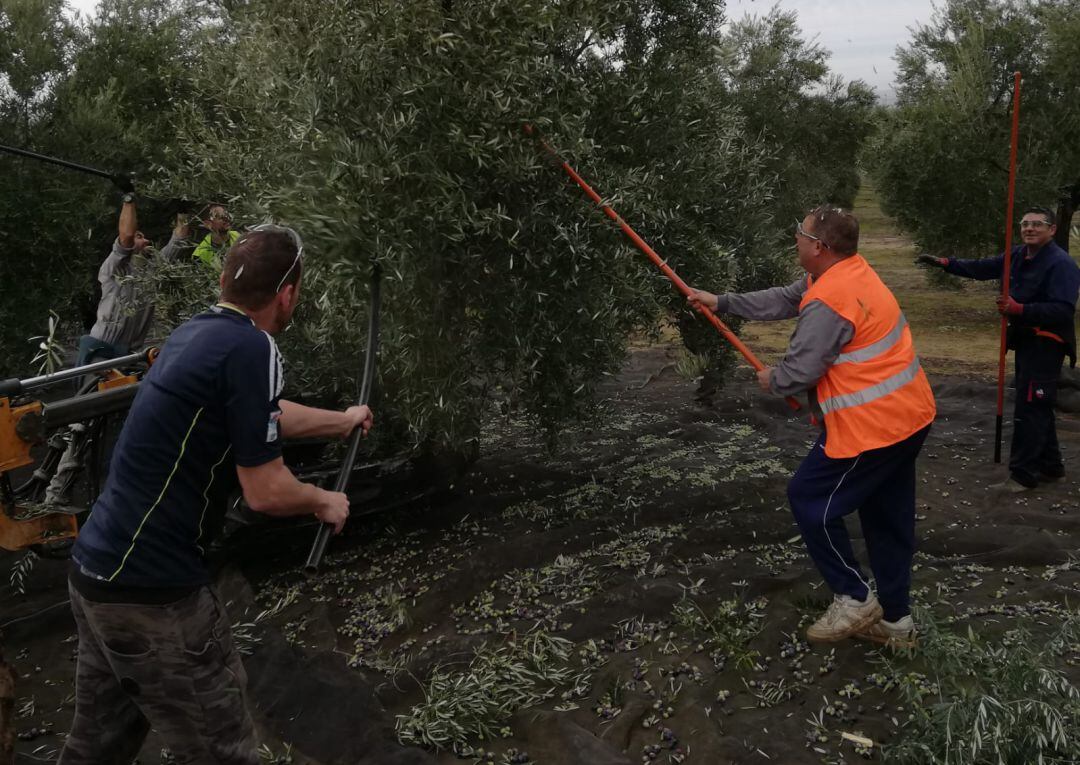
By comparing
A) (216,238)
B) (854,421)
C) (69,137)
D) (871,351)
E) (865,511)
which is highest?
(69,137)

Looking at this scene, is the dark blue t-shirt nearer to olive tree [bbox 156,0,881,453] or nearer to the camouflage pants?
the camouflage pants

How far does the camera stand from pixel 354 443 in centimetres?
435

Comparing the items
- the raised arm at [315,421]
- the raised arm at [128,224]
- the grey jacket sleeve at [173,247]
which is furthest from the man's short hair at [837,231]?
the raised arm at [128,224]

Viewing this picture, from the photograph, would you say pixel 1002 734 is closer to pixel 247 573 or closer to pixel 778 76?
pixel 247 573

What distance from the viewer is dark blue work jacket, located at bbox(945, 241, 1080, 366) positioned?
8.56 meters

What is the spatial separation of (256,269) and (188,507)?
40.7 inches

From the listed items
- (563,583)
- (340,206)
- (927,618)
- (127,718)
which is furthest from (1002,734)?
(340,206)

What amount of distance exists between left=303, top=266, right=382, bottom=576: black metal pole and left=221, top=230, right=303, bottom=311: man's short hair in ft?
3.11

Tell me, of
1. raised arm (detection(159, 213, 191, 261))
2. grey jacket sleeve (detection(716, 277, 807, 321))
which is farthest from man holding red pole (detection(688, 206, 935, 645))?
raised arm (detection(159, 213, 191, 261))

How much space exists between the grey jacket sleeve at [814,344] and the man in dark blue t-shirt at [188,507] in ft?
10.4

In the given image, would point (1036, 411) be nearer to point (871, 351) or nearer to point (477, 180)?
point (871, 351)

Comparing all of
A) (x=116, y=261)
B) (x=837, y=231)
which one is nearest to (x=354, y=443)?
(x=837, y=231)

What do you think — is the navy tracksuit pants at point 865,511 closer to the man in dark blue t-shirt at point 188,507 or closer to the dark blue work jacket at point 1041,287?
the man in dark blue t-shirt at point 188,507

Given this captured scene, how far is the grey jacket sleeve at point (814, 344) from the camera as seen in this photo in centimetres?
532
